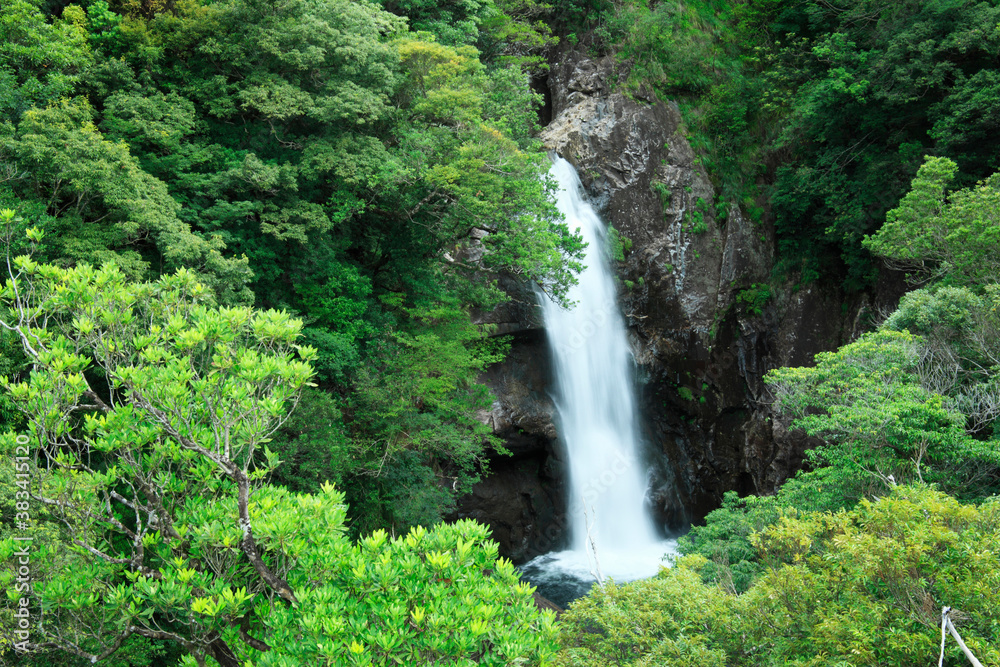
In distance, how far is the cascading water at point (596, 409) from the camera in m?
20.2

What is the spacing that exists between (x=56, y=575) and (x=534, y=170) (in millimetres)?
12471

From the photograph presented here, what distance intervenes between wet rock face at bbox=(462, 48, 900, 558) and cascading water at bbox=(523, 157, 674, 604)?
2.09 feet

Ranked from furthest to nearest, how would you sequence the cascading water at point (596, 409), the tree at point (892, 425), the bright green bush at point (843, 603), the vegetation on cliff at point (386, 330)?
the cascading water at point (596, 409) → the tree at point (892, 425) → the vegetation on cliff at point (386, 330) → the bright green bush at point (843, 603)

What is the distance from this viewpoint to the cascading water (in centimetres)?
2022

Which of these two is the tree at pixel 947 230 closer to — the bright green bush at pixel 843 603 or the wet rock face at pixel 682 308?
the wet rock face at pixel 682 308

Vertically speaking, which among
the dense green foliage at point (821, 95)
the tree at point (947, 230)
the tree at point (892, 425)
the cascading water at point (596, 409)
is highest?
the dense green foliage at point (821, 95)

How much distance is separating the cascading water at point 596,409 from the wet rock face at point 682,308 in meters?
0.64

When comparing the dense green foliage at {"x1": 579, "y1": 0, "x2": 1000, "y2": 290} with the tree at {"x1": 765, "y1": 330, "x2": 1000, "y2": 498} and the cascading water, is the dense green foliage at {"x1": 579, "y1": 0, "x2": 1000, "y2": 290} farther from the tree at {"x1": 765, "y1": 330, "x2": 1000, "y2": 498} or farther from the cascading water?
the tree at {"x1": 765, "y1": 330, "x2": 1000, "y2": 498}

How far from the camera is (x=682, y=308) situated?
2197cm

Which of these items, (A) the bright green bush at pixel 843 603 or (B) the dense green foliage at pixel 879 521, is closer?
(A) the bright green bush at pixel 843 603

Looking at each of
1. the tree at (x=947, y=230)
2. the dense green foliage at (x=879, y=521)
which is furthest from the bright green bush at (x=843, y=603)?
the tree at (x=947, y=230)

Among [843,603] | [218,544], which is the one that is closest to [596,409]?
[843,603]

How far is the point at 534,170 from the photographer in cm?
1543

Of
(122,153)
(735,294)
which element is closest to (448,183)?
(122,153)
